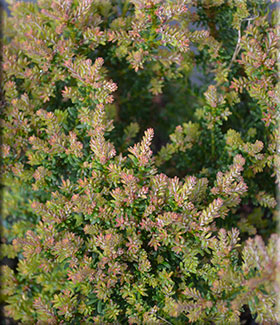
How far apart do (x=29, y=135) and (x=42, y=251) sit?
265 mm

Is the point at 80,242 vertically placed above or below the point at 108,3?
below

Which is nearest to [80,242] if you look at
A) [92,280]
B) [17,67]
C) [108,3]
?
[92,280]

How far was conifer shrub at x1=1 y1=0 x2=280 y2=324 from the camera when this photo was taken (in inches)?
25.5

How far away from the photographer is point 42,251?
72cm

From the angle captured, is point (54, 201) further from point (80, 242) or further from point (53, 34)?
point (53, 34)

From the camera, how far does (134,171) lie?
696mm

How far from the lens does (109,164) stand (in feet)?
2.27

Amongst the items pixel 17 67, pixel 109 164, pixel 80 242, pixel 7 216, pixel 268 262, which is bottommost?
pixel 268 262

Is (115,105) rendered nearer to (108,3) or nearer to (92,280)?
(108,3)

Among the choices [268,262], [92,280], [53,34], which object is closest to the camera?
[268,262]

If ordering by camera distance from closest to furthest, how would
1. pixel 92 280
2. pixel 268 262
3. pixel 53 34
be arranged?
1. pixel 268 262
2. pixel 92 280
3. pixel 53 34

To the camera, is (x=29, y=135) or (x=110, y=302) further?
(x=29, y=135)

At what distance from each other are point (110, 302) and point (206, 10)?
26.5 inches

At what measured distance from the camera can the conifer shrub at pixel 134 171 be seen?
65 centimetres
